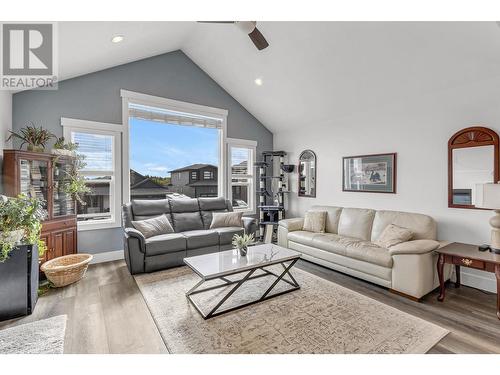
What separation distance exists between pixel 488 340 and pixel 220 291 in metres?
2.46

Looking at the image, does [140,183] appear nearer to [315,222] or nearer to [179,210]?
[179,210]

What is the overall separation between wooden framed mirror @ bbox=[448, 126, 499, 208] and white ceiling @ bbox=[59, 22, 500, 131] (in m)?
0.70

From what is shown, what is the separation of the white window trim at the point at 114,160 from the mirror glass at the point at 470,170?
5.02m

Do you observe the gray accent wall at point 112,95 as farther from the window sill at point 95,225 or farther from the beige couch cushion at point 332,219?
the beige couch cushion at point 332,219

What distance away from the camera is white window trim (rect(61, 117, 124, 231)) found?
375cm

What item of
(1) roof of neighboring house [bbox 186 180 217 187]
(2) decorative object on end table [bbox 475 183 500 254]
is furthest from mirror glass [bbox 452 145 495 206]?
(1) roof of neighboring house [bbox 186 180 217 187]

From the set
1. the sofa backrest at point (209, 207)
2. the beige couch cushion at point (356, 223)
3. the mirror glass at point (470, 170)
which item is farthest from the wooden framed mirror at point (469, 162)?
the sofa backrest at point (209, 207)

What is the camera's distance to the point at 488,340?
196 cm

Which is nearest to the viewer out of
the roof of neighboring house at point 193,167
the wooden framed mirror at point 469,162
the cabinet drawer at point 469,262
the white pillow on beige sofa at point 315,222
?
the cabinet drawer at point 469,262

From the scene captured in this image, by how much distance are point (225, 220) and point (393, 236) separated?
8.73 ft

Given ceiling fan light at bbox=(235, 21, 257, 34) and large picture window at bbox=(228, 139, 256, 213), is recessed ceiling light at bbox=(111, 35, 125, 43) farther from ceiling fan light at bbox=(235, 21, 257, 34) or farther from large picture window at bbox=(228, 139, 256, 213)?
large picture window at bbox=(228, 139, 256, 213)

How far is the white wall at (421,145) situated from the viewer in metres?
2.92
